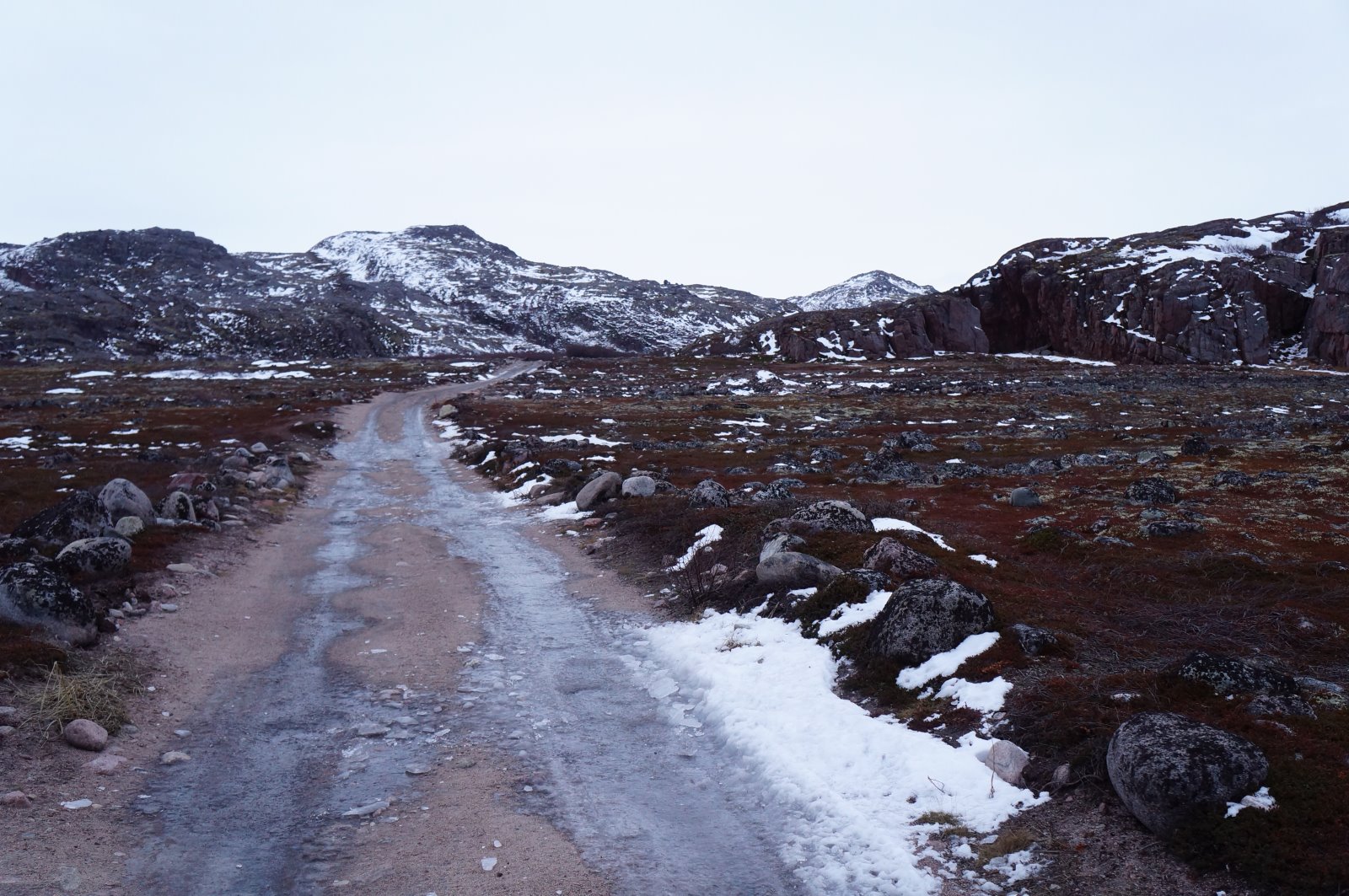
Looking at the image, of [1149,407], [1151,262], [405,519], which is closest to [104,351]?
[405,519]

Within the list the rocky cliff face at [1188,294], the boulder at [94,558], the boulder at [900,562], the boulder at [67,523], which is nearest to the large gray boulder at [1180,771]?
the boulder at [900,562]

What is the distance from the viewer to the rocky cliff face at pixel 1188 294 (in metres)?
112

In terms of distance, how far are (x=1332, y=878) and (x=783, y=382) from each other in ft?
328

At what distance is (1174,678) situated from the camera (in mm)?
9508

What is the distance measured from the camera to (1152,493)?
26438 mm

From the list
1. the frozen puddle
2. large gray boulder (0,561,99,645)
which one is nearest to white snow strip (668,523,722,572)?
the frozen puddle

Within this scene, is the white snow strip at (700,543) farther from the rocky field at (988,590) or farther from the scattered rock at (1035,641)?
the scattered rock at (1035,641)

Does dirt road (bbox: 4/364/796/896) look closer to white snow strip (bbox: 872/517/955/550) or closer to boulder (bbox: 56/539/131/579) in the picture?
boulder (bbox: 56/539/131/579)

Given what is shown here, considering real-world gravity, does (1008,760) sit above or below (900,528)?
above

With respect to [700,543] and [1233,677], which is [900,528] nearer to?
[700,543]

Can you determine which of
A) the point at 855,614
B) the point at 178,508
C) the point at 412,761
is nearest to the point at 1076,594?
the point at 855,614

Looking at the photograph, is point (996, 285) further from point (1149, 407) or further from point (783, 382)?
point (1149, 407)

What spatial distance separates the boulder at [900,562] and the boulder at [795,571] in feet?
2.63

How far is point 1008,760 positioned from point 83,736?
36.8ft
